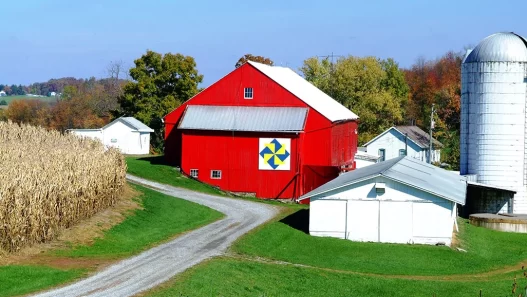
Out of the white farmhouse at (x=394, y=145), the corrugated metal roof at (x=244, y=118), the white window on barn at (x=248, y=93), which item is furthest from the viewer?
the white farmhouse at (x=394, y=145)

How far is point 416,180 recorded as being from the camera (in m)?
44.3

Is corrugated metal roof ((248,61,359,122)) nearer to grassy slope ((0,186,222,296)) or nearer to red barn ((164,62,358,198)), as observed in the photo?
red barn ((164,62,358,198))

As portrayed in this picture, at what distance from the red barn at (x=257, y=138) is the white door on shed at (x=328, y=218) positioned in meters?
13.2

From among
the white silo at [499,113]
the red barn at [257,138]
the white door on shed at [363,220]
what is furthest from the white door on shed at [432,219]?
the white silo at [499,113]

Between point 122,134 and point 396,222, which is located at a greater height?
point 122,134

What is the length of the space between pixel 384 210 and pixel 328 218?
2.72 meters

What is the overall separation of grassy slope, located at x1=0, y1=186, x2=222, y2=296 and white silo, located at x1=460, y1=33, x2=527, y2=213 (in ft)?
67.9

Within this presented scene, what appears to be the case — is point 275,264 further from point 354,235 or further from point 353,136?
point 353,136

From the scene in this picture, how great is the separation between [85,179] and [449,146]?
62.5 m

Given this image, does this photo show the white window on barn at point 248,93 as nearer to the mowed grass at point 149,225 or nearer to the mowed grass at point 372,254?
the mowed grass at point 149,225

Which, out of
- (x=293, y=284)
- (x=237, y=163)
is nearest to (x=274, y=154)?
(x=237, y=163)

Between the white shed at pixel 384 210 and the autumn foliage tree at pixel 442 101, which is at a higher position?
Result: the autumn foliage tree at pixel 442 101

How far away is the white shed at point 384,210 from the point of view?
140ft

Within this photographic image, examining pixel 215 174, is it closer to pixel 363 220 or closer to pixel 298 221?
pixel 298 221
